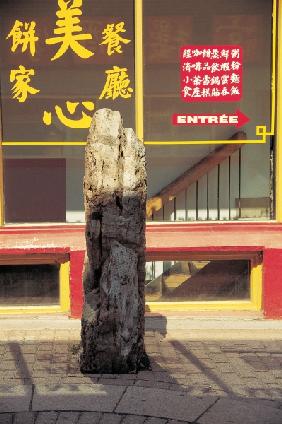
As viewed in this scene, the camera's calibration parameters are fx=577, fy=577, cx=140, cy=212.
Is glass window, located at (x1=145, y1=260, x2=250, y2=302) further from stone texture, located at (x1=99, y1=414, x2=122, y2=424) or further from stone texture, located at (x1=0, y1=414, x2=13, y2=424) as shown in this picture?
stone texture, located at (x1=0, y1=414, x2=13, y2=424)

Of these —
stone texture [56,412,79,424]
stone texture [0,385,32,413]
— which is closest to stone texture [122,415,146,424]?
stone texture [56,412,79,424]

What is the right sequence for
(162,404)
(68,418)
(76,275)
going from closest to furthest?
(68,418)
(162,404)
(76,275)

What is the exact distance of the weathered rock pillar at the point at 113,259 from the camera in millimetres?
6613

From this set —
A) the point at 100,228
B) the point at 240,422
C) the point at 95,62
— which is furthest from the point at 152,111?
the point at 240,422

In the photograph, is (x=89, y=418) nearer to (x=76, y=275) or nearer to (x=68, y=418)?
(x=68, y=418)

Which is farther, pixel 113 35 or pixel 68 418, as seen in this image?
pixel 113 35

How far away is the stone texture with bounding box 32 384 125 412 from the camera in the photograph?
18.9 ft

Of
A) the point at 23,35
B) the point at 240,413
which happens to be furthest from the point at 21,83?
the point at 240,413

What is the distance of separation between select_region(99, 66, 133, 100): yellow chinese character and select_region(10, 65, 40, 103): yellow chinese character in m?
1.13

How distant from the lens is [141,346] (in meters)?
6.84

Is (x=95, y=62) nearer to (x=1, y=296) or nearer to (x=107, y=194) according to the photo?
(x=107, y=194)

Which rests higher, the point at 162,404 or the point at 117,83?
the point at 117,83

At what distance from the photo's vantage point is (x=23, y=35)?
8.90 metres

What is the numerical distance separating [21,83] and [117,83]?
150 cm
